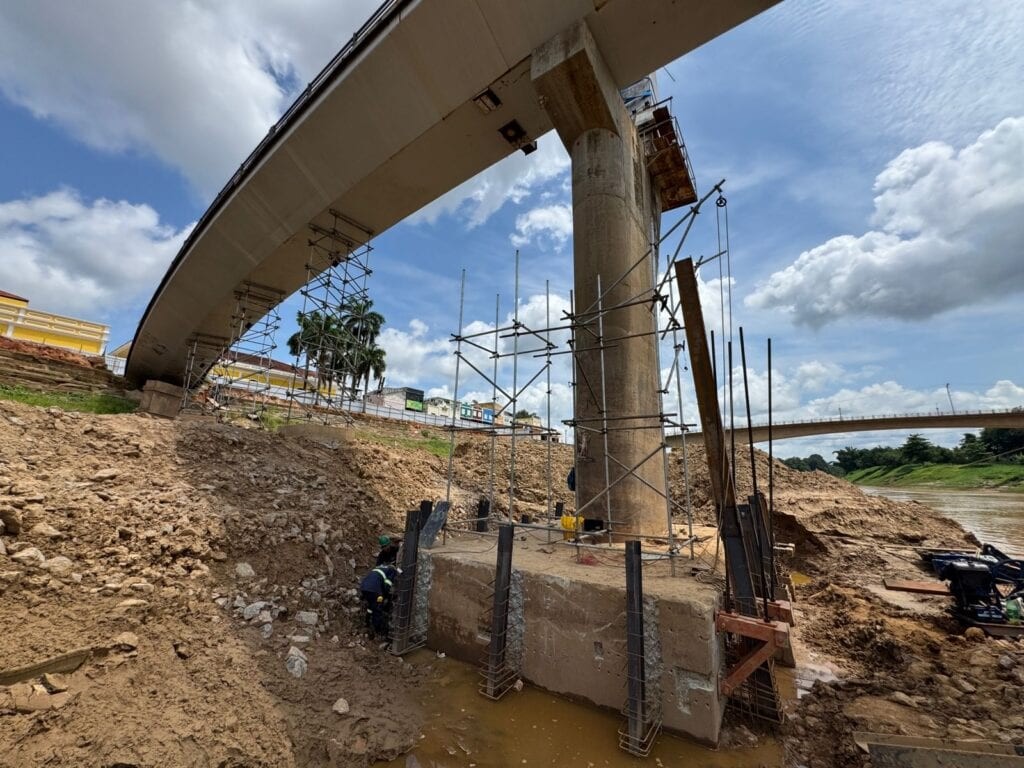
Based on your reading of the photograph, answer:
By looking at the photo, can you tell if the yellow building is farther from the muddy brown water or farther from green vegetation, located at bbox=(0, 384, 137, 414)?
the muddy brown water

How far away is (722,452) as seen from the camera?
18.6 ft

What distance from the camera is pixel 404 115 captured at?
10.1 meters

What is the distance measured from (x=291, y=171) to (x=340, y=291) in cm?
427

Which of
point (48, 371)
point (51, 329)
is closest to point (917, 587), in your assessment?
point (48, 371)

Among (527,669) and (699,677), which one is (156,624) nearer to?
(527,669)

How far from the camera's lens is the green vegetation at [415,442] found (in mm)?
19031

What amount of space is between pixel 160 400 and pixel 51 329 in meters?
15.3

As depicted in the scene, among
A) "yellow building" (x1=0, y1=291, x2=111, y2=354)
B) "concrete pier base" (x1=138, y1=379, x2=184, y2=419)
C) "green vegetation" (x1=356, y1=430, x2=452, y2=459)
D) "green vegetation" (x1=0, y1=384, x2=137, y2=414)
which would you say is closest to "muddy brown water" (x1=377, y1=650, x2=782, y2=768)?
"green vegetation" (x1=356, y1=430, x2=452, y2=459)

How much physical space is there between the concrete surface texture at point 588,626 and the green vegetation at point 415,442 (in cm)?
1246

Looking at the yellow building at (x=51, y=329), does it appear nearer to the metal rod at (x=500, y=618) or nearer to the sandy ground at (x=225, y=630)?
the sandy ground at (x=225, y=630)

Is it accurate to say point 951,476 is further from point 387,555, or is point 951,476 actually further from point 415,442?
point 387,555

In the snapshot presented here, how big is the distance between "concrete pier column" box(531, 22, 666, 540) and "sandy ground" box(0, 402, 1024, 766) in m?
3.84

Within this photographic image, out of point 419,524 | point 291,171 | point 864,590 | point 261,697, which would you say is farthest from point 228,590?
point 864,590

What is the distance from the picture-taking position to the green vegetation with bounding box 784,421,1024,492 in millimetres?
48406
